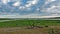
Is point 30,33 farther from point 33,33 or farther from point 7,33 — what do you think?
point 7,33

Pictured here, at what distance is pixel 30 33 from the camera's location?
34.9 m

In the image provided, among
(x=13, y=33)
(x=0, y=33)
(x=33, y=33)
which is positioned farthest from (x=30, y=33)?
(x=0, y=33)

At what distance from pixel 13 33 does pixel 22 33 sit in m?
1.56

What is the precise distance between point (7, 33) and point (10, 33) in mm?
496

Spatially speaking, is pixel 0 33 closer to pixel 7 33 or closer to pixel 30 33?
pixel 7 33

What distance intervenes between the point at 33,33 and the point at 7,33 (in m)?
4.03

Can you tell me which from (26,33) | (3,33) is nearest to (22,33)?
(26,33)

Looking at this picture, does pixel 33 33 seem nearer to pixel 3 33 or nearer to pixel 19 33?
pixel 19 33

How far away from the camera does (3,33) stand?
115ft

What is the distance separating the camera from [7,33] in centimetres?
3453

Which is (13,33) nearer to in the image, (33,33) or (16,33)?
(16,33)

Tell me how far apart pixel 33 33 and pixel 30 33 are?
560 millimetres

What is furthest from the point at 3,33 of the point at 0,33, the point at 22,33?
the point at 22,33

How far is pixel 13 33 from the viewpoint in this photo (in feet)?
113
